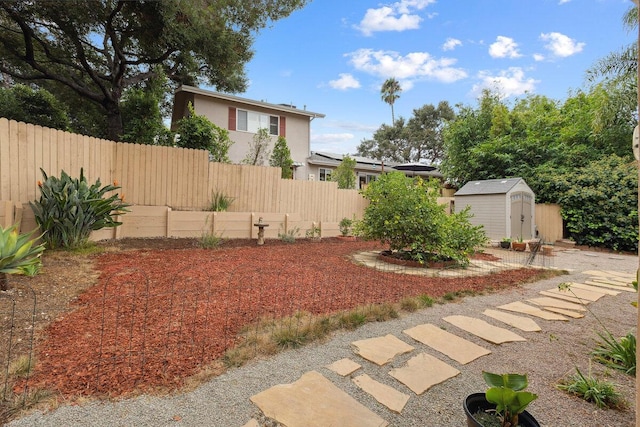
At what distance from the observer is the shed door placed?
9.97m

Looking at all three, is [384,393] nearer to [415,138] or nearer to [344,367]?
[344,367]

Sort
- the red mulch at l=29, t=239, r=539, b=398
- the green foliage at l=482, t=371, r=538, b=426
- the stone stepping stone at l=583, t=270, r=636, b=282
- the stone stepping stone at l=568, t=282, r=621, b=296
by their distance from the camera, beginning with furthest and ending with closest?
the stone stepping stone at l=583, t=270, r=636, b=282, the stone stepping stone at l=568, t=282, r=621, b=296, the red mulch at l=29, t=239, r=539, b=398, the green foliage at l=482, t=371, r=538, b=426

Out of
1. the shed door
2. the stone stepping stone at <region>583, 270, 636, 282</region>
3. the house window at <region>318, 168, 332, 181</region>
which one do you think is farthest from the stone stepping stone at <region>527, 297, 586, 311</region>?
the house window at <region>318, 168, 332, 181</region>

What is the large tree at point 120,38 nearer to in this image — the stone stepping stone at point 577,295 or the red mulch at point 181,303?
the red mulch at point 181,303

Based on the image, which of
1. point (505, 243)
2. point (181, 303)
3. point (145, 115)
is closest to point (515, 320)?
point (181, 303)

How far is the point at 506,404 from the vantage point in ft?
4.13

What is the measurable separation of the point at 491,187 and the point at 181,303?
1068cm

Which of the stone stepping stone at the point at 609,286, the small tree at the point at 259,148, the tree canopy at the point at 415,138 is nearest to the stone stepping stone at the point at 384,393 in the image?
the stone stepping stone at the point at 609,286

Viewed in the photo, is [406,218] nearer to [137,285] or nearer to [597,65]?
[137,285]

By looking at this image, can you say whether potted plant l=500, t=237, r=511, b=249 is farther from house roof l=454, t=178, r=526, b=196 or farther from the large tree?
the large tree

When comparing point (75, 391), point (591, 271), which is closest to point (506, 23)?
point (591, 271)

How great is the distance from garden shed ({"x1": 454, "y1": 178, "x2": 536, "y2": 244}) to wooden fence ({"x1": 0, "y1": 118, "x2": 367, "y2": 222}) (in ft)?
13.5

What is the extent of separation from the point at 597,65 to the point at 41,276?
47.6 feet

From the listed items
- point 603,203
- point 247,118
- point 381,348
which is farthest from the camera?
point 247,118
